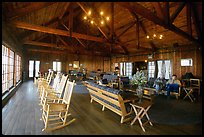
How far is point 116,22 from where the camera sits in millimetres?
9328

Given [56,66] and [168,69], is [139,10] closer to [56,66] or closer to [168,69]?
[168,69]

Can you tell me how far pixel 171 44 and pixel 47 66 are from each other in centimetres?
1195

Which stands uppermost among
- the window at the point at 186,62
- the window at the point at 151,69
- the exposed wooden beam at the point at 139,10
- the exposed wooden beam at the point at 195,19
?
the exposed wooden beam at the point at 195,19

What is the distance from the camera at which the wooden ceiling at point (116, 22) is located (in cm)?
433

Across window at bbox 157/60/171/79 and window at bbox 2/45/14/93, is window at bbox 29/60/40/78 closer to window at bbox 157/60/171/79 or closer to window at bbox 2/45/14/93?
window at bbox 2/45/14/93

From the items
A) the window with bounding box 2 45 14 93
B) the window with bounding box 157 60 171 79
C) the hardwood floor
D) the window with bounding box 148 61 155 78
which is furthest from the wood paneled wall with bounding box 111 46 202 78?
the window with bounding box 2 45 14 93

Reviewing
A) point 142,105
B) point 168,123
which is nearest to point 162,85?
point 168,123

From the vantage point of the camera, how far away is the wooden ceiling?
4330mm

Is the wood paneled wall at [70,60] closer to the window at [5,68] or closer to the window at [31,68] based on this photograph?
the window at [31,68]

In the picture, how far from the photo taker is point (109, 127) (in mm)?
2857

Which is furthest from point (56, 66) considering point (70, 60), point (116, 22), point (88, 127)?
point (88, 127)

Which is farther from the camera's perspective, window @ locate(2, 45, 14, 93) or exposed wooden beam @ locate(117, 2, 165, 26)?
window @ locate(2, 45, 14, 93)

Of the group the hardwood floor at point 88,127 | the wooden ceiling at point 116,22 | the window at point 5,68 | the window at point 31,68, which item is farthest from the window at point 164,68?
the window at point 31,68

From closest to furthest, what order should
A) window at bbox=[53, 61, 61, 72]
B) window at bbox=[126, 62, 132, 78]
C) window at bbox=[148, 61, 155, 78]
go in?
window at bbox=[148, 61, 155, 78], window at bbox=[126, 62, 132, 78], window at bbox=[53, 61, 61, 72]
